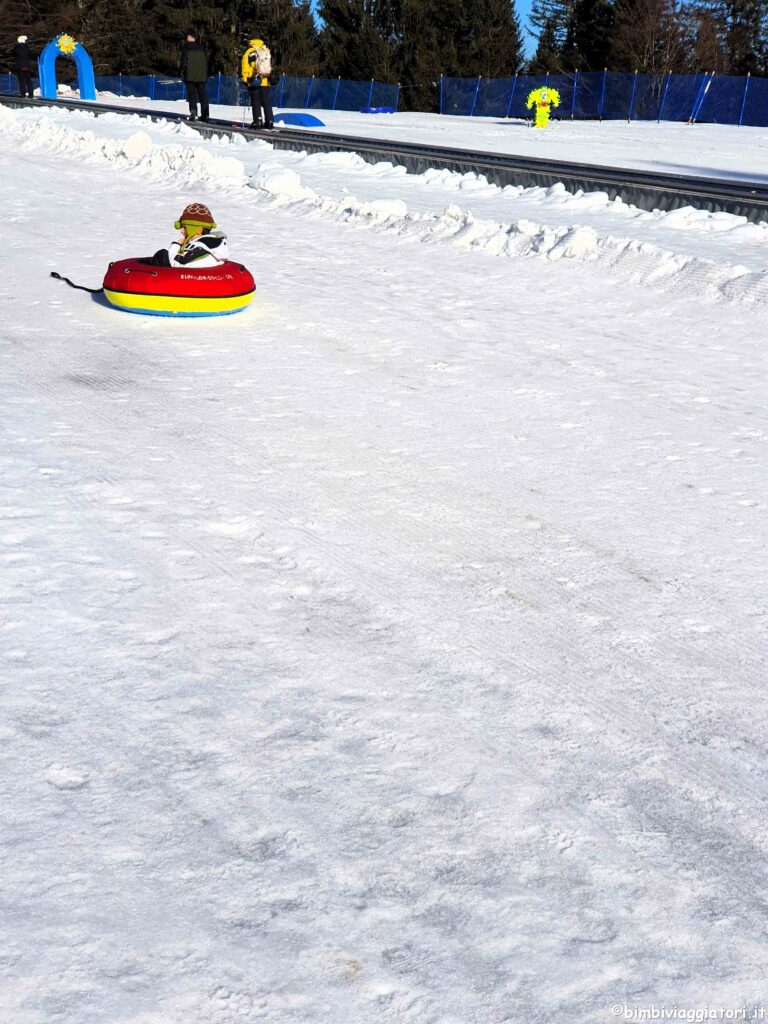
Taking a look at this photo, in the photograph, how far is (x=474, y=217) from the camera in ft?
42.6

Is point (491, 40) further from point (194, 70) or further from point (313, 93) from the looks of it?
point (194, 70)

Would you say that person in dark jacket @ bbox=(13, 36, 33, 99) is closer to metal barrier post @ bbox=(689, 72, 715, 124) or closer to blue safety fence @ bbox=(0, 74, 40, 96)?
blue safety fence @ bbox=(0, 74, 40, 96)

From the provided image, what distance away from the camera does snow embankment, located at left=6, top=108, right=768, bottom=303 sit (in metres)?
10.0

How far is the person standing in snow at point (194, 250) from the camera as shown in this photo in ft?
29.3

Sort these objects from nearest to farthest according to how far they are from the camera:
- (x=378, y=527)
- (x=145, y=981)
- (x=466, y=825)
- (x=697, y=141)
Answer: (x=145, y=981), (x=466, y=825), (x=378, y=527), (x=697, y=141)

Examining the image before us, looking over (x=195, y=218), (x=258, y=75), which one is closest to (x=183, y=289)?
(x=195, y=218)

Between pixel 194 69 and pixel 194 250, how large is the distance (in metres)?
17.6

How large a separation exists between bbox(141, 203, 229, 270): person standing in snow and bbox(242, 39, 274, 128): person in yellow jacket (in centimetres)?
1394

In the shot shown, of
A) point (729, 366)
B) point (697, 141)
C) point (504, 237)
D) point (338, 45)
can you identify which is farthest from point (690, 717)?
point (338, 45)

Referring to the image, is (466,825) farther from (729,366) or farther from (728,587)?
(729,366)

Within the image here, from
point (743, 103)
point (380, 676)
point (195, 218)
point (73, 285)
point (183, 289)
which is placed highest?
point (743, 103)

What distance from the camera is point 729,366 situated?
25.4 feet

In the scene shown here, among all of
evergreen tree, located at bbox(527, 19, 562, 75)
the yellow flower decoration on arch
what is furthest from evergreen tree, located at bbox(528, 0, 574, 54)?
the yellow flower decoration on arch

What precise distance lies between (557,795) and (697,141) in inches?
1061
